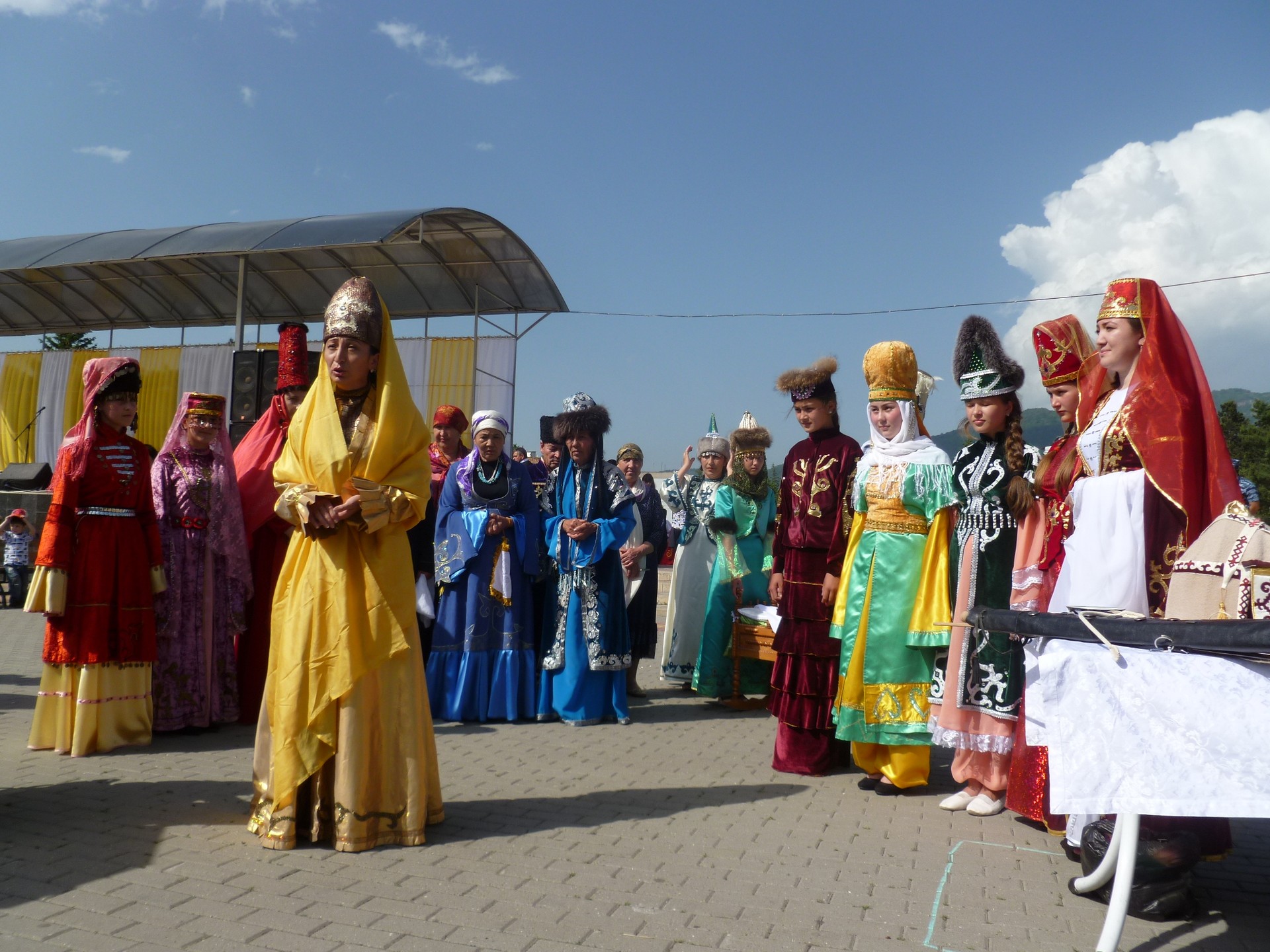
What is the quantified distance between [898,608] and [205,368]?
20.7 metres

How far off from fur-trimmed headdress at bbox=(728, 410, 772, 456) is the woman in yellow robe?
4543mm

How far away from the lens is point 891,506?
506 cm

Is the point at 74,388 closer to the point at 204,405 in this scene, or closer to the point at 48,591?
the point at 204,405

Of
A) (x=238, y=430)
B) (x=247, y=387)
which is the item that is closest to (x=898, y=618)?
(x=238, y=430)

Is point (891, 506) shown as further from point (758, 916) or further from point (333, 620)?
point (333, 620)

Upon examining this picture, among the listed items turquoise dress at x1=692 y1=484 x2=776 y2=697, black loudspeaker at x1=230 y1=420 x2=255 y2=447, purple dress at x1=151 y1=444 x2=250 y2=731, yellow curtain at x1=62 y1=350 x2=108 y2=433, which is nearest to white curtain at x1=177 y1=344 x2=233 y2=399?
yellow curtain at x1=62 y1=350 x2=108 y2=433

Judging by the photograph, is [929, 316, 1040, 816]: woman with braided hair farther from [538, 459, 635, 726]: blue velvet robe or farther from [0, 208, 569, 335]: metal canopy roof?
[0, 208, 569, 335]: metal canopy roof

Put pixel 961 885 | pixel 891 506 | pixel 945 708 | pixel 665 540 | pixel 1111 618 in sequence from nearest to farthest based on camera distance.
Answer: pixel 1111 618
pixel 961 885
pixel 945 708
pixel 891 506
pixel 665 540

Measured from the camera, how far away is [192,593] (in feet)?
20.2

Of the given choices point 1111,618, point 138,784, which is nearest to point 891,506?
point 1111,618

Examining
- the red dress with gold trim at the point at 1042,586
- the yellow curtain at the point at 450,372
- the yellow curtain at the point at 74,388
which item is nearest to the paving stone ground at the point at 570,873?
the red dress with gold trim at the point at 1042,586

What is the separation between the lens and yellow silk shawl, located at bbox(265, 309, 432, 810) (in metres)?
3.78

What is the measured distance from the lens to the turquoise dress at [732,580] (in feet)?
25.2

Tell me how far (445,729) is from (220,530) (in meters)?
2.01
